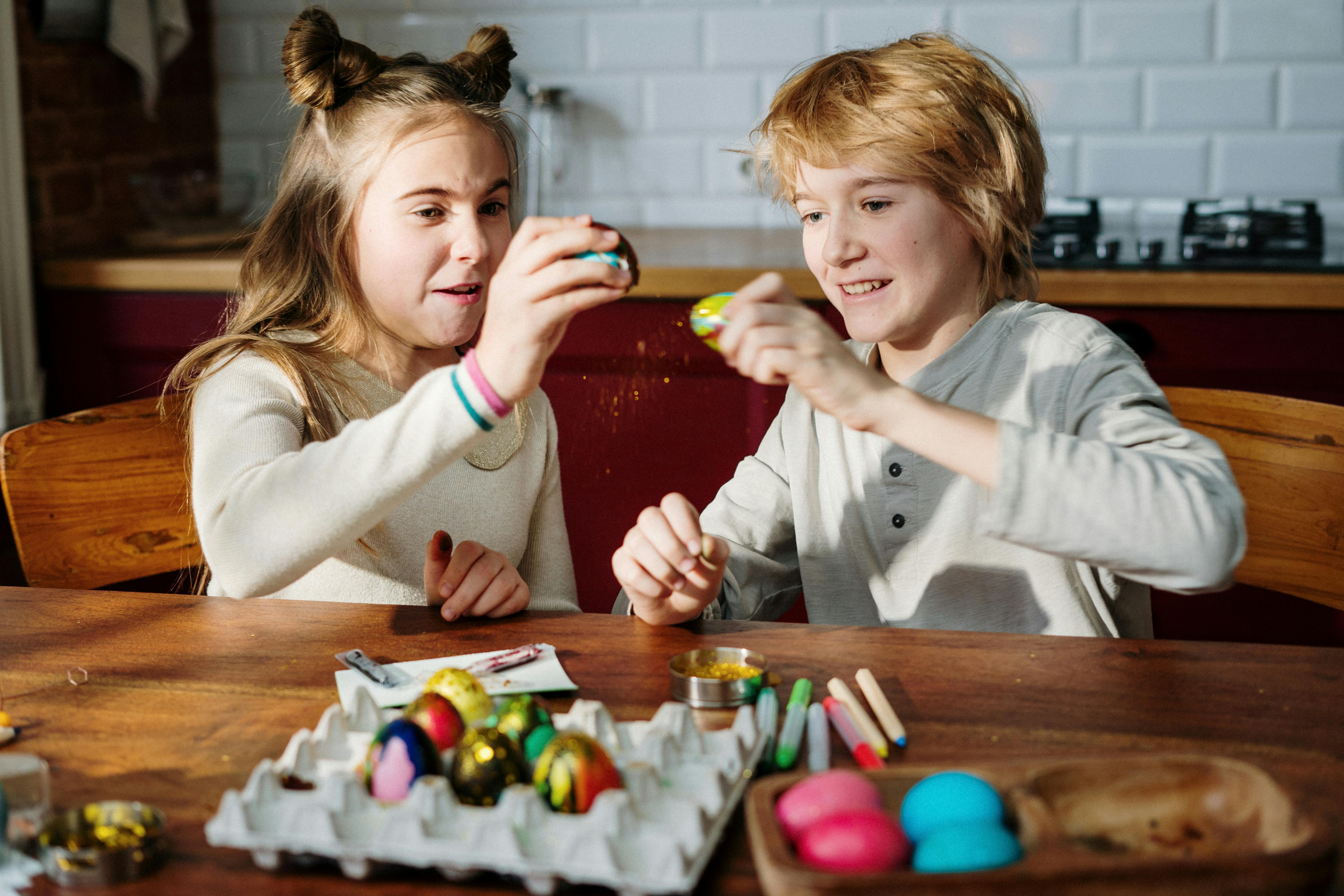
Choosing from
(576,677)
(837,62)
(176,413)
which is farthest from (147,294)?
(576,677)

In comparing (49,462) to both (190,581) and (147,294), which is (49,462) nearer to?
(190,581)

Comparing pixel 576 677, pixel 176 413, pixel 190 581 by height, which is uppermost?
pixel 176 413

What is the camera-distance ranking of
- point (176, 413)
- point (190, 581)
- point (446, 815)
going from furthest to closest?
point (190, 581), point (176, 413), point (446, 815)

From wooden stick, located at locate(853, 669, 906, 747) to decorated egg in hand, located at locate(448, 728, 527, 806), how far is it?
258mm

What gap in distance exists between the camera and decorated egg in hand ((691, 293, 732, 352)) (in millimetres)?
944

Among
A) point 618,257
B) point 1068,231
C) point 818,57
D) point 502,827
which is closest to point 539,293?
point 618,257

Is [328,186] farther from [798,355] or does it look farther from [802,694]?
[802,694]

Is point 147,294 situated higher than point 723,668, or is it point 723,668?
point 147,294

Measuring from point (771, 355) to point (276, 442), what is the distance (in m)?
0.50

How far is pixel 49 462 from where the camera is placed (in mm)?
1267

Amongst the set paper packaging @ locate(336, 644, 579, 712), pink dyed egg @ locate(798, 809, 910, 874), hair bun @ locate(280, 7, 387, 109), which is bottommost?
paper packaging @ locate(336, 644, 579, 712)

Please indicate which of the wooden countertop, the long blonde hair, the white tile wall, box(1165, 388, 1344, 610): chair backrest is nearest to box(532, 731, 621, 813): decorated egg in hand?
the long blonde hair

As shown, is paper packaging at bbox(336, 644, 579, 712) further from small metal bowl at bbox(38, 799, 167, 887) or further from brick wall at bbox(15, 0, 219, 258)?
brick wall at bbox(15, 0, 219, 258)

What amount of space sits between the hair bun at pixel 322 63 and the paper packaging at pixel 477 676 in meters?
0.72
